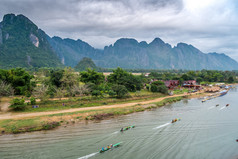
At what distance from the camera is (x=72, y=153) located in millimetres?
17844

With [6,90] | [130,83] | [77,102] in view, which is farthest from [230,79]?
[6,90]

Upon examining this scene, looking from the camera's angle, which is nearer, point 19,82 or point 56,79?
point 19,82

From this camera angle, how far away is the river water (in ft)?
59.4

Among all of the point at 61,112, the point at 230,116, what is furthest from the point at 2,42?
the point at 230,116

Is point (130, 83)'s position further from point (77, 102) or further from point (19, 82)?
point (19, 82)

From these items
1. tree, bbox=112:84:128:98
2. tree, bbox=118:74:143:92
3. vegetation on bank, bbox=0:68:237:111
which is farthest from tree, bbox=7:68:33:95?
tree, bbox=118:74:143:92

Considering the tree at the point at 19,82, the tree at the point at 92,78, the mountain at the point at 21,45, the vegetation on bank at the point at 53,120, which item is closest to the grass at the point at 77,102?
the vegetation on bank at the point at 53,120

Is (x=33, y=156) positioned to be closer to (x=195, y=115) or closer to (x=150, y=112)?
(x=150, y=112)

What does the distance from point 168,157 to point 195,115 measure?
59.0ft

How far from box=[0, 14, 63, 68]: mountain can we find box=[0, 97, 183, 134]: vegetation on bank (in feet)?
397

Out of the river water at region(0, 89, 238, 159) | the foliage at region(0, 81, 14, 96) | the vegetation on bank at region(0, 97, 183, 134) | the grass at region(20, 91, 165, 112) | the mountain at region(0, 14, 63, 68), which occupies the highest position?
the mountain at region(0, 14, 63, 68)

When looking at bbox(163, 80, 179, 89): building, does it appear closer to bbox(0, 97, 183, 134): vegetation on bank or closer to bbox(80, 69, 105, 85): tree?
bbox(80, 69, 105, 85): tree

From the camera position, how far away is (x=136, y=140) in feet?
70.4

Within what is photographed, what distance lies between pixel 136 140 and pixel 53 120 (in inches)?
547
